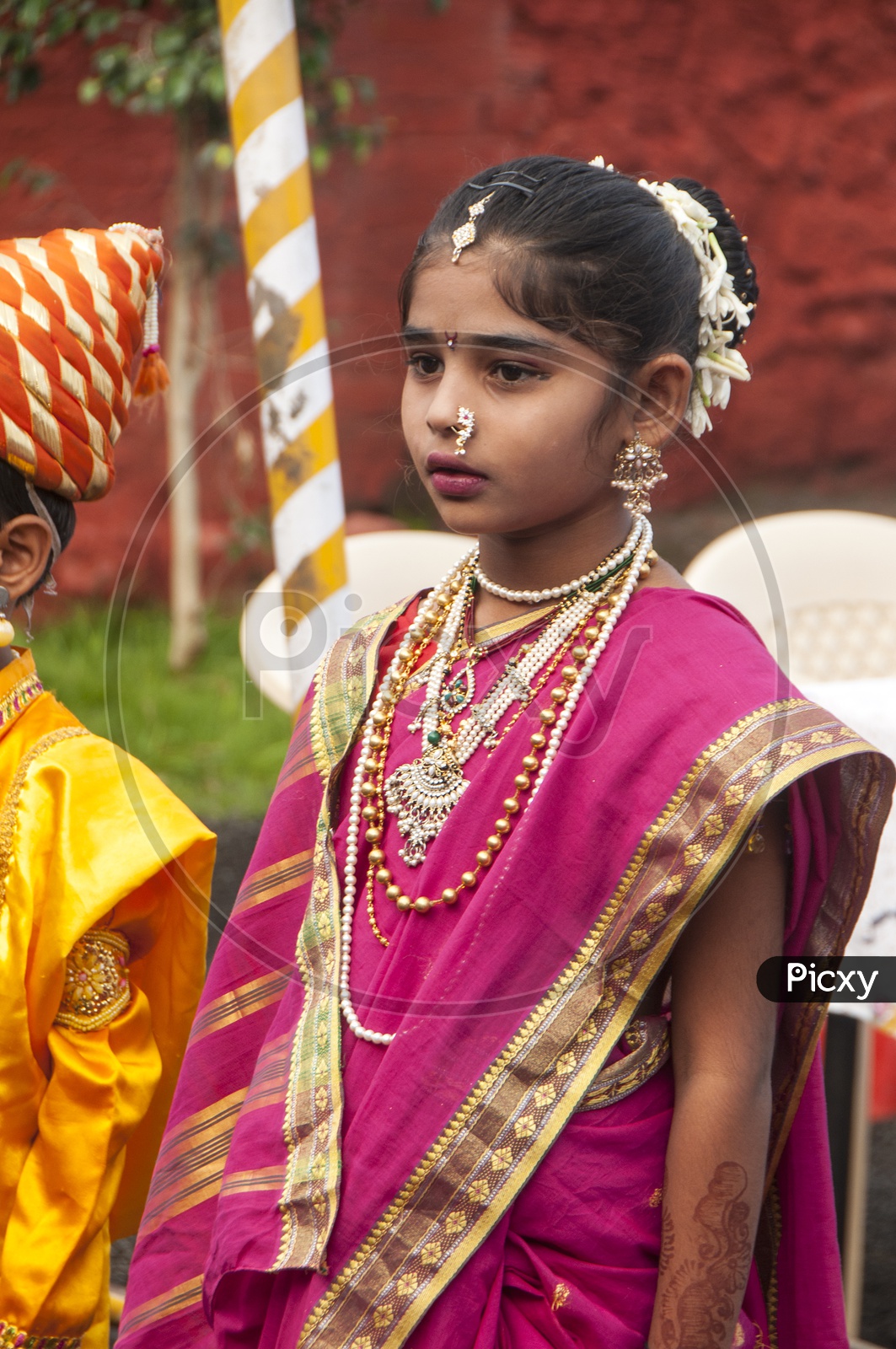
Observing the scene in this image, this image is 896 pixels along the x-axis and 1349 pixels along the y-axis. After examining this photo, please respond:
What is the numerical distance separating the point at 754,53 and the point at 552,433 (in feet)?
19.5

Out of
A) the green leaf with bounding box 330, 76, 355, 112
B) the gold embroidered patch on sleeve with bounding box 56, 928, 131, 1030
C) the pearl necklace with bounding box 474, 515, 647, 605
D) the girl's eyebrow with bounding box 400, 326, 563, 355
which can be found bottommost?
the gold embroidered patch on sleeve with bounding box 56, 928, 131, 1030

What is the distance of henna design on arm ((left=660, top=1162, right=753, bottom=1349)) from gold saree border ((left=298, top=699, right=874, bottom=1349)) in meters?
0.17

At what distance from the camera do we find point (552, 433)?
141cm

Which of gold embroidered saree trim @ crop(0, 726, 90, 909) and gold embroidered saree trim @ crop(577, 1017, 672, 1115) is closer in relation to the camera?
gold embroidered saree trim @ crop(577, 1017, 672, 1115)

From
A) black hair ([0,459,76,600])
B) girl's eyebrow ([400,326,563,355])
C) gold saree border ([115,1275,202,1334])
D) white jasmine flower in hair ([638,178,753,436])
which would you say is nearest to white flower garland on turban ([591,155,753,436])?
white jasmine flower in hair ([638,178,753,436])

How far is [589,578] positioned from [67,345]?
70 centimetres

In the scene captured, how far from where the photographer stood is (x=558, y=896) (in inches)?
55.6

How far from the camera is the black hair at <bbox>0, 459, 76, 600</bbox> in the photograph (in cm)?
169

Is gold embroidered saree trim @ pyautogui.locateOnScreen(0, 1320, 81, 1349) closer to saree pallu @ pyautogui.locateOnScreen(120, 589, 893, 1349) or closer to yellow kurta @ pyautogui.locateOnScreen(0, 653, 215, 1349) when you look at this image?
yellow kurta @ pyautogui.locateOnScreen(0, 653, 215, 1349)

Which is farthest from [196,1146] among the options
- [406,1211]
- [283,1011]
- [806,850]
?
[806,850]

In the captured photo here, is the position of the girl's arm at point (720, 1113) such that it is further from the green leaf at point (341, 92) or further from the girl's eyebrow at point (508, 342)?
the green leaf at point (341, 92)

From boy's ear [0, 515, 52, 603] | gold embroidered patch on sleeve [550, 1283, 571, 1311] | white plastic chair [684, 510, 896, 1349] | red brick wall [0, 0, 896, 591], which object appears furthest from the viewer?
red brick wall [0, 0, 896, 591]

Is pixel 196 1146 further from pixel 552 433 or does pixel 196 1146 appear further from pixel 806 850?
pixel 552 433

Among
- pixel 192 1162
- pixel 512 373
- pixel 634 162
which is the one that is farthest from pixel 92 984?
pixel 634 162
